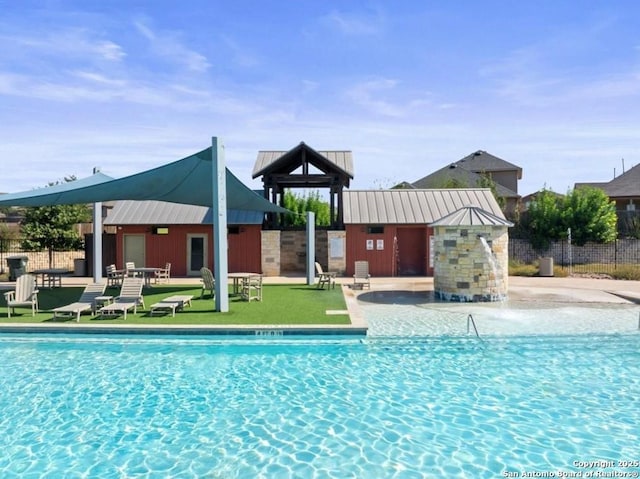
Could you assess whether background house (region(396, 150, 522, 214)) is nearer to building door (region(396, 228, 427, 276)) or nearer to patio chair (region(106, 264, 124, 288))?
building door (region(396, 228, 427, 276))

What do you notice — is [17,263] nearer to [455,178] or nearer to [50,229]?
[50,229]

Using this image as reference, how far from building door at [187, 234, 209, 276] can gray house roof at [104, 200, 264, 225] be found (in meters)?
0.80

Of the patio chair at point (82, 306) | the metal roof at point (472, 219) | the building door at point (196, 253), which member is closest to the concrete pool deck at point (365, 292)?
Answer: the patio chair at point (82, 306)

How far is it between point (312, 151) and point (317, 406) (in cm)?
1434

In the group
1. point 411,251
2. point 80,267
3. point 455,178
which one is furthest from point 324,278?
point 455,178

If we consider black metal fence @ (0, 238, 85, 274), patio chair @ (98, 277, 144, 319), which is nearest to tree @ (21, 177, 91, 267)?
black metal fence @ (0, 238, 85, 274)

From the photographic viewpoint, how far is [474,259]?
505 inches

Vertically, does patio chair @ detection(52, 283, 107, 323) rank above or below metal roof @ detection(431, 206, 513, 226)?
below

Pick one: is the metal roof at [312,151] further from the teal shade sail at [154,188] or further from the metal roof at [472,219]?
the metal roof at [472,219]

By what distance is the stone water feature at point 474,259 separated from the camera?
1280cm

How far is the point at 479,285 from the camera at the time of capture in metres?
12.8

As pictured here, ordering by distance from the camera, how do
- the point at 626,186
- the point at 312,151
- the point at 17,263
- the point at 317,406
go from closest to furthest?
the point at 317,406
the point at 17,263
the point at 312,151
the point at 626,186

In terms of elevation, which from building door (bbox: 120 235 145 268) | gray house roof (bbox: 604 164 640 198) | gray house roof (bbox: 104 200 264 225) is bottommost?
building door (bbox: 120 235 145 268)

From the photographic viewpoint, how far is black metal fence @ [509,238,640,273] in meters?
22.8
